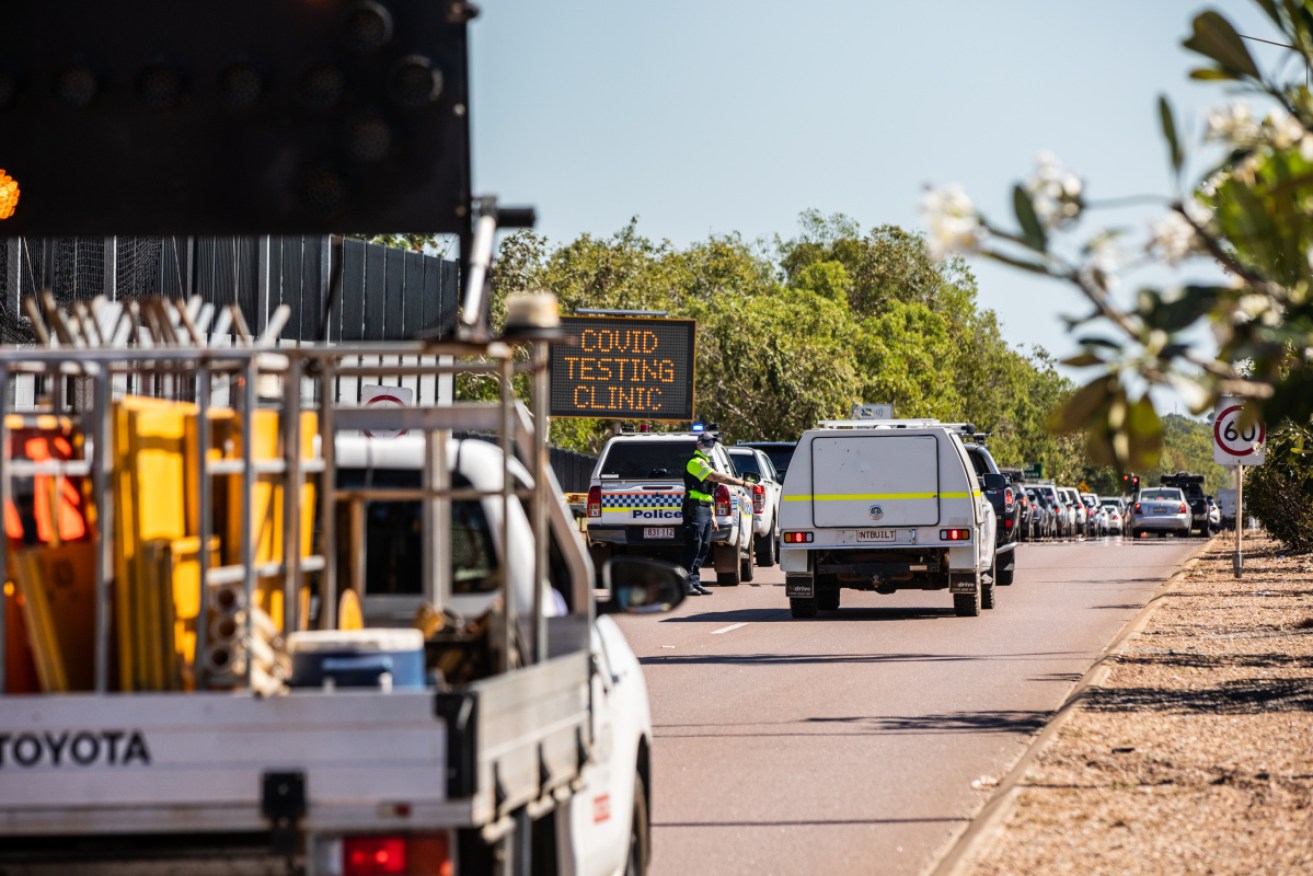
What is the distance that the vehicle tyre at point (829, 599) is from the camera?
922 inches

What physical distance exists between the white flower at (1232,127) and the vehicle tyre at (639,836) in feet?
10.5

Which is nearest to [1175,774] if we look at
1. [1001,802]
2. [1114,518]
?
[1001,802]

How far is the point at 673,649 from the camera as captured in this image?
60.5 ft

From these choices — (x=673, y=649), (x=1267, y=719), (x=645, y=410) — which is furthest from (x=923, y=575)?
(x=645, y=410)

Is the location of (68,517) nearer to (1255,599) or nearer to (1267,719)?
(1267,719)

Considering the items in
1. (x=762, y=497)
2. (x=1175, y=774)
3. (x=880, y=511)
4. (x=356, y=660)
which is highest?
(x=762, y=497)

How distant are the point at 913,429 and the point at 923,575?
5.34ft

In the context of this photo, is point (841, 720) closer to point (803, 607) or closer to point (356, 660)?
point (356, 660)

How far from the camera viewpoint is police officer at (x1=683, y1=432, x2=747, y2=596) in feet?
81.3

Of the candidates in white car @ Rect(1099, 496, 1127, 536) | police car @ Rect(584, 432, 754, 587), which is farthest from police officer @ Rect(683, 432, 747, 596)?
white car @ Rect(1099, 496, 1127, 536)

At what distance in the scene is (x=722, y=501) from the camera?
94.3 ft

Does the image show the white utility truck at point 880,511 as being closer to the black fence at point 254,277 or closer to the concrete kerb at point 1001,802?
the black fence at point 254,277

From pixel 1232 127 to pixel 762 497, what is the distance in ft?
98.4

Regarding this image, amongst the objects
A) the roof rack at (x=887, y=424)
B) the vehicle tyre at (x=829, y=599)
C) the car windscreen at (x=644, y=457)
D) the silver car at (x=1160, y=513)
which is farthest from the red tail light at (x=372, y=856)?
the silver car at (x=1160, y=513)
